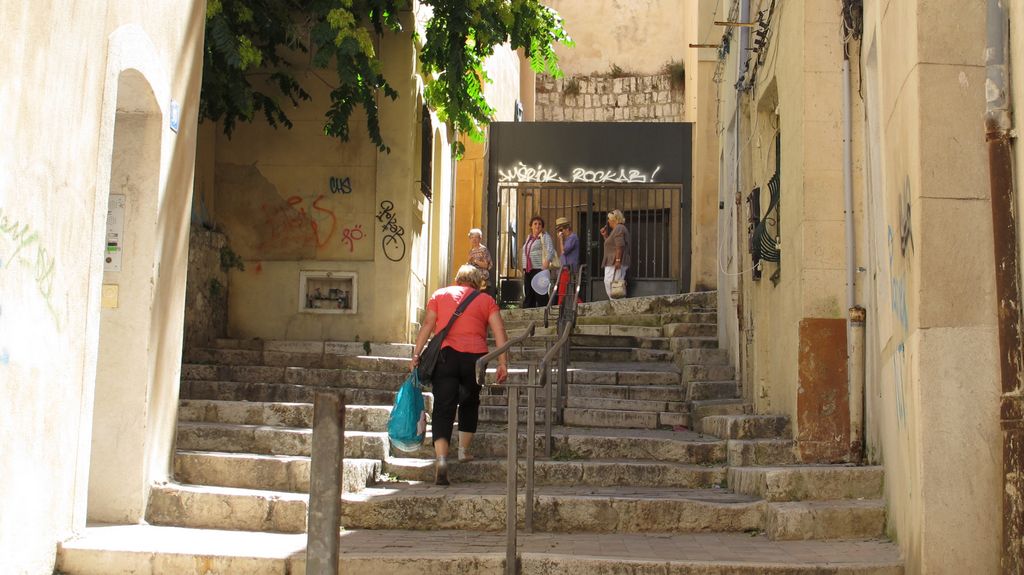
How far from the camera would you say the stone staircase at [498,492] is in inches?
259

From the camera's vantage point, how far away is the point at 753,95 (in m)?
11.4

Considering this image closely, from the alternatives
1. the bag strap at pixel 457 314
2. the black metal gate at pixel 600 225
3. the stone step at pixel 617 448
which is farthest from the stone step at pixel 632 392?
the black metal gate at pixel 600 225

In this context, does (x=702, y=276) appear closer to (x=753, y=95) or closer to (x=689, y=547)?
(x=753, y=95)

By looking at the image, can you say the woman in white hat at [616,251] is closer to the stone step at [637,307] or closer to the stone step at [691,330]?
the stone step at [637,307]

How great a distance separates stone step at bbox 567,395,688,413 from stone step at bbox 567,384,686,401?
0.34 m

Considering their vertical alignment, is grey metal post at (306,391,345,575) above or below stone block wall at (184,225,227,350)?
below

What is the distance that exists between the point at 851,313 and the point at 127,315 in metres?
4.61

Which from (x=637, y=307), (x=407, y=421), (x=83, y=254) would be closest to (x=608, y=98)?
(x=637, y=307)

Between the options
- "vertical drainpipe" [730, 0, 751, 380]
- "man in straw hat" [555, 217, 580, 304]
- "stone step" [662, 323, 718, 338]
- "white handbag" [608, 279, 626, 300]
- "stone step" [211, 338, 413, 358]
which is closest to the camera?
"vertical drainpipe" [730, 0, 751, 380]

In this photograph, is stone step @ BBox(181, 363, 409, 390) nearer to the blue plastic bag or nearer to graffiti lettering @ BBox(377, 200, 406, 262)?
graffiti lettering @ BBox(377, 200, 406, 262)

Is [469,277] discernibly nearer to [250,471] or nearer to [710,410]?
[250,471]

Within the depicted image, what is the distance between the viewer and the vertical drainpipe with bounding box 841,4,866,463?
823cm

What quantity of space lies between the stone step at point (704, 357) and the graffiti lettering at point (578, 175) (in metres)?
7.51

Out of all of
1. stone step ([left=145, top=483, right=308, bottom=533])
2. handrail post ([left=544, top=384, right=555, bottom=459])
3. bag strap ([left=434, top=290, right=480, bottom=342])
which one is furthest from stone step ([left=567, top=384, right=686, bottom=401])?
stone step ([left=145, top=483, right=308, bottom=533])
